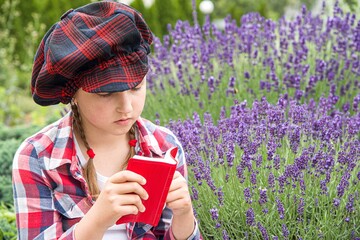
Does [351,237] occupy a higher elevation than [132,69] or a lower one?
lower

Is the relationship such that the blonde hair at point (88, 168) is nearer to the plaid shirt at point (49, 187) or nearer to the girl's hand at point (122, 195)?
the plaid shirt at point (49, 187)

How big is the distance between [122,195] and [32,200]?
399mm

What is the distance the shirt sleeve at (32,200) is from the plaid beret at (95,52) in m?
0.24

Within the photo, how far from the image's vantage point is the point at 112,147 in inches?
77.9

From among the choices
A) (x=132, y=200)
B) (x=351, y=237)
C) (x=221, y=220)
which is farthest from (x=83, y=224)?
(x=351, y=237)

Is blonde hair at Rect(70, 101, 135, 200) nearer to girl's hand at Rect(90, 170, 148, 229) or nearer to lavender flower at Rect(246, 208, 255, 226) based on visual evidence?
girl's hand at Rect(90, 170, 148, 229)

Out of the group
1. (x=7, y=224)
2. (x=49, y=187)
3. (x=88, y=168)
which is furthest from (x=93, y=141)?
(x=7, y=224)

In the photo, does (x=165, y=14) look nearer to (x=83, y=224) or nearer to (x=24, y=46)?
(x=24, y=46)

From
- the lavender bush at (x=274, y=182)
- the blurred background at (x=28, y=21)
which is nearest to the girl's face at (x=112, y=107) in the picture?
the lavender bush at (x=274, y=182)

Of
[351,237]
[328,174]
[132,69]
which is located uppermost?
[132,69]

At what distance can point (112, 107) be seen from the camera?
1738 mm

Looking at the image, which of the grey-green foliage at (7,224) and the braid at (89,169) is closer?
the braid at (89,169)

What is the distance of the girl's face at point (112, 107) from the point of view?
1.73 meters

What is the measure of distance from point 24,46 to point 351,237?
21.3 feet
